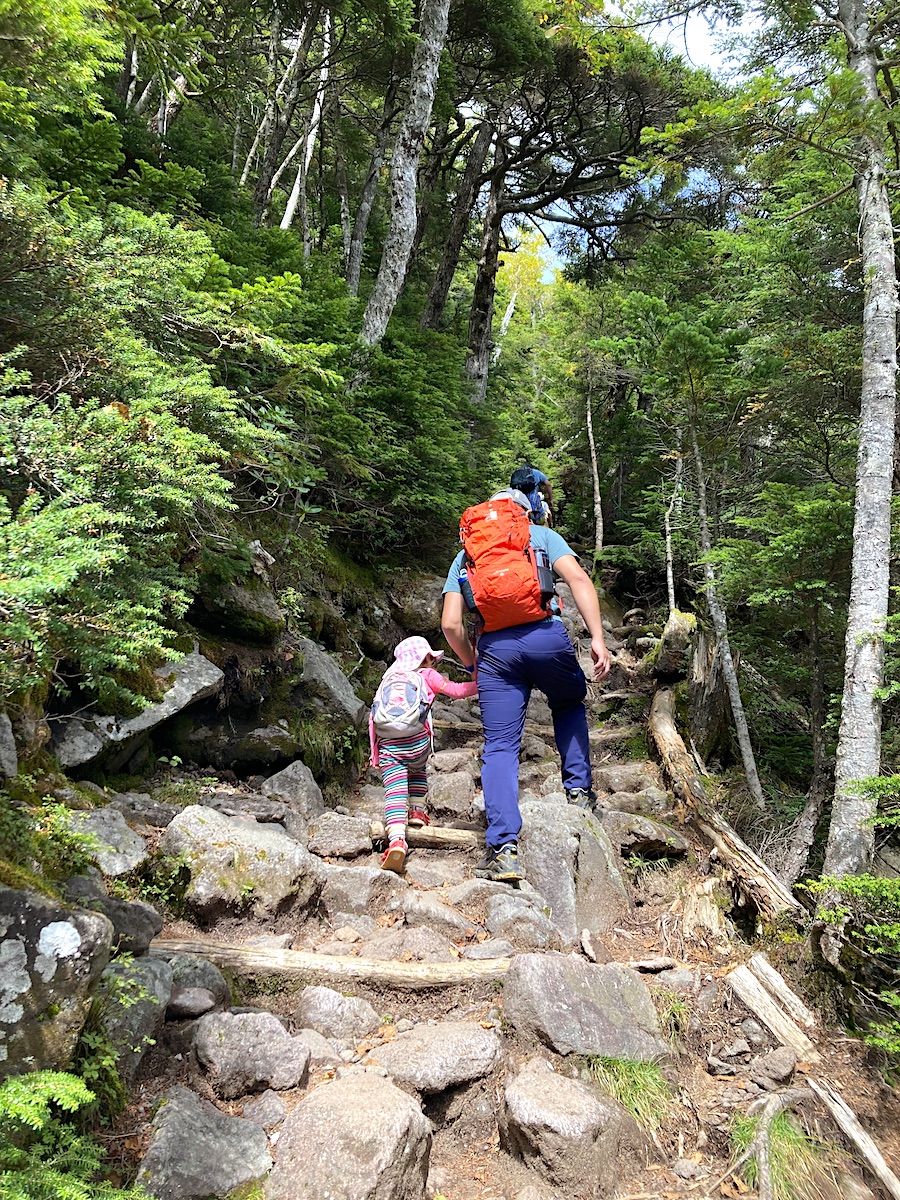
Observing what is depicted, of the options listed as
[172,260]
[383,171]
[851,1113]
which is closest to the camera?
[851,1113]

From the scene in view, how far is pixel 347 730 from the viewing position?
22.0 ft

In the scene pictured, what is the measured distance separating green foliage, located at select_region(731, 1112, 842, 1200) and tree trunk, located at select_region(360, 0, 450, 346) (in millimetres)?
9473

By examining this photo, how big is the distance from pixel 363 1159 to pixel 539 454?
17.2m

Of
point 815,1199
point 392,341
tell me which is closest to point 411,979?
point 815,1199

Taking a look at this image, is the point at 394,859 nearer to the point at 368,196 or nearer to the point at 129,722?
the point at 129,722

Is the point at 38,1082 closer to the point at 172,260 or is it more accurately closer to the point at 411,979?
the point at 411,979

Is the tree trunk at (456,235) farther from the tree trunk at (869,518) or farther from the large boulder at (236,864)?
the large boulder at (236,864)

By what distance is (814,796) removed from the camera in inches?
236

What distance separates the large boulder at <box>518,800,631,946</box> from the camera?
4070mm

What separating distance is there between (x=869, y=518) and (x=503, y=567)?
9.46 ft

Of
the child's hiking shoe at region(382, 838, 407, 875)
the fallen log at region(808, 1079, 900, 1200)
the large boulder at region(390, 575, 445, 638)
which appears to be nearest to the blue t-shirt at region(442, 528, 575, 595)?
the child's hiking shoe at region(382, 838, 407, 875)

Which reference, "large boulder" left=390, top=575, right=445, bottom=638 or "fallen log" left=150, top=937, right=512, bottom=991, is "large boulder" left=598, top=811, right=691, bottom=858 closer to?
"fallen log" left=150, top=937, right=512, bottom=991

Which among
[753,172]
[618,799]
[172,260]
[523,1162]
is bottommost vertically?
[618,799]

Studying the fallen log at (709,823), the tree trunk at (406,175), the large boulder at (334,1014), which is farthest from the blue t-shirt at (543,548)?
the tree trunk at (406,175)
